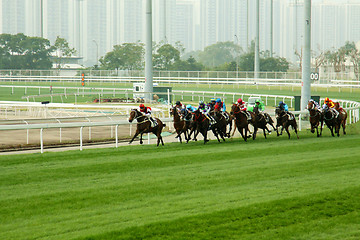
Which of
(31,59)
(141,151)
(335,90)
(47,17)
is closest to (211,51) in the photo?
(47,17)

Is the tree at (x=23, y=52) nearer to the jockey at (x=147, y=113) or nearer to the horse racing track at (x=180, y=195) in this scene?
the jockey at (x=147, y=113)

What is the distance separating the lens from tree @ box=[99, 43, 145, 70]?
80938mm

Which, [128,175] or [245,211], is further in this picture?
[128,175]

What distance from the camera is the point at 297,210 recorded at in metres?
7.49

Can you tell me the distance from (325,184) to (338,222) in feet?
6.63

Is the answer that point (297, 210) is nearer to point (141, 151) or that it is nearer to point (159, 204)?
point (159, 204)

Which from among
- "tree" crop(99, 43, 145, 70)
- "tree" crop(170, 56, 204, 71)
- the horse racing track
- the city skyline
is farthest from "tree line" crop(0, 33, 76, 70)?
the horse racing track

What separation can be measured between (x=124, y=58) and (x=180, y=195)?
7481cm

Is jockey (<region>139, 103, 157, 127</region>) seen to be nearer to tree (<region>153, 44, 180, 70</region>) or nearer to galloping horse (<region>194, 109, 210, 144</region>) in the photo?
galloping horse (<region>194, 109, 210, 144</region>)

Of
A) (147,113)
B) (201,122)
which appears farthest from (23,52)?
(147,113)

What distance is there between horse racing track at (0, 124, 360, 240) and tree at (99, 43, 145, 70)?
69183 mm

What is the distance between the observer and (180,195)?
8281mm

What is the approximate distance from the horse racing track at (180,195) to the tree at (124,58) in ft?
227

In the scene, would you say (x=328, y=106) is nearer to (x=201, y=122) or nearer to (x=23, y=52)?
(x=201, y=122)
